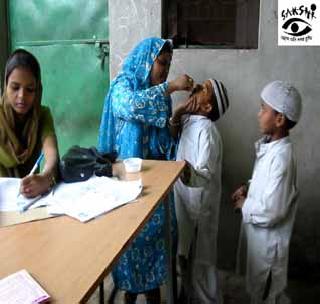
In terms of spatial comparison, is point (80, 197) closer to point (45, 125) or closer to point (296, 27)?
point (45, 125)

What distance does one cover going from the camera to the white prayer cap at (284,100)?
6.45 feet

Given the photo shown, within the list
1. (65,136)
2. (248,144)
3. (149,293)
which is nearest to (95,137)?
(65,136)

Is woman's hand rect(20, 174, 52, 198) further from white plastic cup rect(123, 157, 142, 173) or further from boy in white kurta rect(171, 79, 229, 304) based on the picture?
boy in white kurta rect(171, 79, 229, 304)

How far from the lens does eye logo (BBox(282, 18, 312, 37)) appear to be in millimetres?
2590

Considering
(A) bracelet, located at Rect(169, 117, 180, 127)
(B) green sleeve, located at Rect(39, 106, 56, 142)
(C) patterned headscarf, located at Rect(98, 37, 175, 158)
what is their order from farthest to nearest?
(A) bracelet, located at Rect(169, 117, 180, 127) < (C) patterned headscarf, located at Rect(98, 37, 175, 158) < (B) green sleeve, located at Rect(39, 106, 56, 142)

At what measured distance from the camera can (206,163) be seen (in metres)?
2.15

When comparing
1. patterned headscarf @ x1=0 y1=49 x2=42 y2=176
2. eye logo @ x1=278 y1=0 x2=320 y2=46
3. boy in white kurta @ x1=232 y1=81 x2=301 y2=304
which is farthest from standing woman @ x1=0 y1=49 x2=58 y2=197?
eye logo @ x1=278 y1=0 x2=320 y2=46

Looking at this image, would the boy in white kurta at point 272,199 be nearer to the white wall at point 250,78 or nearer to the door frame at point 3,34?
the white wall at point 250,78

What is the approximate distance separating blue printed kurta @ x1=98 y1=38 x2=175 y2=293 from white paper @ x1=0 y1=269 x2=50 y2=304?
3.48 ft

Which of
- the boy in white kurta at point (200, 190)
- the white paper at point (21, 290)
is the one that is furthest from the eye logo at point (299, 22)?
the white paper at point (21, 290)

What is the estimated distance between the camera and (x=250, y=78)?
9.00ft

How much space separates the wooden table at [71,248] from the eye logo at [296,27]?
5.19 feet

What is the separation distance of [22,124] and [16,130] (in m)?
0.04

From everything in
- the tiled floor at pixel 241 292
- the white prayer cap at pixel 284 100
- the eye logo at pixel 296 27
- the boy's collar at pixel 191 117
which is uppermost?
the eye logo at pixel 296 27
